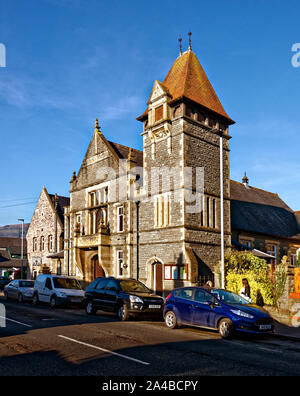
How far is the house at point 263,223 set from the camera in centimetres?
3142

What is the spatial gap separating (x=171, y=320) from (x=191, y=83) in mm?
17856

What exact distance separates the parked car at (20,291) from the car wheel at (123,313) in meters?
9.67

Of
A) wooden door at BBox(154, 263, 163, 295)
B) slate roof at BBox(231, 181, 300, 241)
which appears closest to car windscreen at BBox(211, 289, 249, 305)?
wooden door at BBox(154, 263, 163, 295)

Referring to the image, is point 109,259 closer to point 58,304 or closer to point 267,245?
point 58,304

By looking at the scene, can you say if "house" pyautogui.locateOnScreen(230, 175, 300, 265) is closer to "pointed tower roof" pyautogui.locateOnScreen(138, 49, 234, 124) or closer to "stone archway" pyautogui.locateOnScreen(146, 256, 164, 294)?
"stone archway" pyautogui.locateOnScreen(146, 256, 164, 294)

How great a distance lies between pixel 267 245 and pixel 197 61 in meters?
16.3

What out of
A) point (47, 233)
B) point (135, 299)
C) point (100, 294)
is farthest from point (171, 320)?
point (47, 233)

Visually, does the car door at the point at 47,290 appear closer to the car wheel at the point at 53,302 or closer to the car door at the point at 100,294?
the car wheel at the point at 53,302

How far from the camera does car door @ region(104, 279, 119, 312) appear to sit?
54.5 ft

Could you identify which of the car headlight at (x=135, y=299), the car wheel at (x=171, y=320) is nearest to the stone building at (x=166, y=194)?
the car headlight at (x=135, y=299)

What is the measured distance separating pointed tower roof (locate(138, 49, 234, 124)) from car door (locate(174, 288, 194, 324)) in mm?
14740

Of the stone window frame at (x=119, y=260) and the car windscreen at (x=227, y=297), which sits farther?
the stone window frame at (x=119, y=260)

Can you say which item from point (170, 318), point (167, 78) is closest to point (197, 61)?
point (167, 78)

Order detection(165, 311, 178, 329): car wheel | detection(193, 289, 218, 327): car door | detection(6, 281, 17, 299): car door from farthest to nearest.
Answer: detection(6, 281, 17, 299): car door
detection(165, 311, 178, 329): car wheel
detection(193, 289, 218, 327): car door
